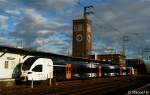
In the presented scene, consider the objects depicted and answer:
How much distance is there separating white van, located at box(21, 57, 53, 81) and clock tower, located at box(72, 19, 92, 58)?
102m

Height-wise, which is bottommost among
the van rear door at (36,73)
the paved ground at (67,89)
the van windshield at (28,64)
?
the paved ground at (67,89)

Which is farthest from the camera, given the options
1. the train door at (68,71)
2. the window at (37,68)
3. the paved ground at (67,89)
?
the train door at (68,71)

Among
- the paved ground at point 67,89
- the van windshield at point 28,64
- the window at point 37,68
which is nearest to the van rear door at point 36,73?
the window at point 37,68

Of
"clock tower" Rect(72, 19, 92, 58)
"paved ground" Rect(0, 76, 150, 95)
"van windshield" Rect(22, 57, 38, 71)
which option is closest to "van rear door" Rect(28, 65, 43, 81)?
"van windshield" Rect(22, 57, 38, 71)

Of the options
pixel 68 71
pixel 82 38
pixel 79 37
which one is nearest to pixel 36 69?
pixel 68 71

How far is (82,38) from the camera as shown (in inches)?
5733

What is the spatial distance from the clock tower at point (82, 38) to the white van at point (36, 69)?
102m

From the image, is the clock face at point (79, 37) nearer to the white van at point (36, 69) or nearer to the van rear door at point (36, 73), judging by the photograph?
the white van at point (36, 69)

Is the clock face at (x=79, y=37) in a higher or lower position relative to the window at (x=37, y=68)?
higher

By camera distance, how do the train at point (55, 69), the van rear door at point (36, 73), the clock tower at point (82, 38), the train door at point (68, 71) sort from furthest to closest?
the clock tower at point (82, 38)
the train door at point (68, 71)
the train at point (55, 69)
the van rear door at point (36, 73)

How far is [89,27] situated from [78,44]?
13.1m

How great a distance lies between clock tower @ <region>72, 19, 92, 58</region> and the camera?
142250mm

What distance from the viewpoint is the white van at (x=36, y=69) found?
36.3 metres

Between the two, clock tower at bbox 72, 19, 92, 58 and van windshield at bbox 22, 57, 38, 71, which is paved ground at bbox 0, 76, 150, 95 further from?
clock tower at bbox 72, 19, 92, 58
